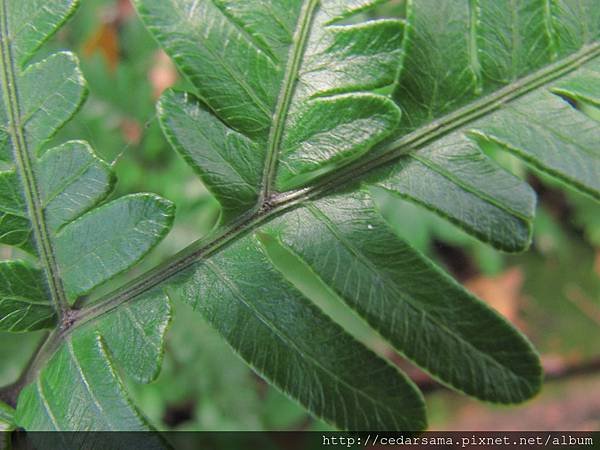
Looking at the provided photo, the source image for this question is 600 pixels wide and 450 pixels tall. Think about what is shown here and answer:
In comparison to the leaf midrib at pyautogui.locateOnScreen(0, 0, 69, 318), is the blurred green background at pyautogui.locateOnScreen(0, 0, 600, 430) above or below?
below

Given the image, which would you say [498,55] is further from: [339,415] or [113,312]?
[113,312]

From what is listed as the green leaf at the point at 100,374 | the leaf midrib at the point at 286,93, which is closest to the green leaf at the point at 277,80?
the leaf midrib at the point at 286,93

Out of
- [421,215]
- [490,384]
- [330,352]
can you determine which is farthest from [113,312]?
[421,215]

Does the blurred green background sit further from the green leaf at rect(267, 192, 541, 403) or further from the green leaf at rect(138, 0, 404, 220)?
the green leaf at rect(267, 192, 541, 403)

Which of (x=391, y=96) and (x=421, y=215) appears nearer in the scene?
(x=391, y=96)

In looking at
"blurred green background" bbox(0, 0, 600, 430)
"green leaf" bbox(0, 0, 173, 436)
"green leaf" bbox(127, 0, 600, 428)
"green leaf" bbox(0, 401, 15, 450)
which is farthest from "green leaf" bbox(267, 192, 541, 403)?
"blurred green background" bbox(0, 0, 600, 430)

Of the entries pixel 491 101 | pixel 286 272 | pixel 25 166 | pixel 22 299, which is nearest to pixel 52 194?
pixel 25 166
